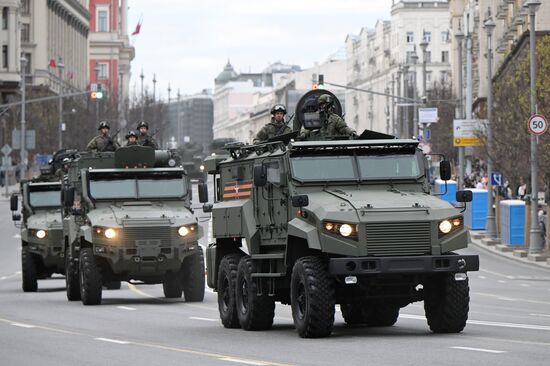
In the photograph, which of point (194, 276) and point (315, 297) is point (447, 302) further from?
point (194, 276)

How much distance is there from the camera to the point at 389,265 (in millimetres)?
18266

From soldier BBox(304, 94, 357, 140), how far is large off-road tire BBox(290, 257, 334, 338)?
233 cm

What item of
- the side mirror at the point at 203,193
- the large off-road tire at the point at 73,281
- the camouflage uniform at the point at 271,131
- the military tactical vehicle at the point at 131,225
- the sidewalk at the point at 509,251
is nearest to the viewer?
the camouflage uniform at the point at 271,131

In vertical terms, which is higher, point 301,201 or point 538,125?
point 538,125

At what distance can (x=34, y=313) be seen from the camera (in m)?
26.6

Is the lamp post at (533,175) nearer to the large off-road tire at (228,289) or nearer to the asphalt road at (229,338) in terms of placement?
the asphalt road at (229,338)

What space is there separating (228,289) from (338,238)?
3769mm

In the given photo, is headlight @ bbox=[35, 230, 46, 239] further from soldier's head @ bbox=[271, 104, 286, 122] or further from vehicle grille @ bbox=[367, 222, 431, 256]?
vehicle grille @ bbox=[367, 222, 431, 256]

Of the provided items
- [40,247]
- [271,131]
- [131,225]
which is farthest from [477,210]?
[271,131]

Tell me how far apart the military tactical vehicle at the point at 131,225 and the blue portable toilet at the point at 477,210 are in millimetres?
32835

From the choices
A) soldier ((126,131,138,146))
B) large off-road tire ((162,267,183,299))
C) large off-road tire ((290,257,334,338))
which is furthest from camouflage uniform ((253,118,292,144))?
soldier ((126,131,138,146))

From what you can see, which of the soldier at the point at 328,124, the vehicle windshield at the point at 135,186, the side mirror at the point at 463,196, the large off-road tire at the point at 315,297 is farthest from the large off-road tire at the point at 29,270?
the side mirror at the point at 463,196

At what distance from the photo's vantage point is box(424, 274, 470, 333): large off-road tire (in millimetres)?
18828

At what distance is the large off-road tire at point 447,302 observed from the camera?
18828mm
